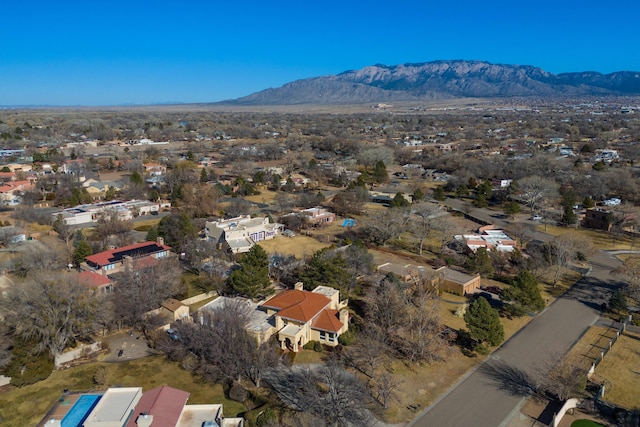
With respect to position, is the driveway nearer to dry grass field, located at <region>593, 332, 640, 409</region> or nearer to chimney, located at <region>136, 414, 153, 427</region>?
chimney, located at <region>136, 414, 153, 427</region>

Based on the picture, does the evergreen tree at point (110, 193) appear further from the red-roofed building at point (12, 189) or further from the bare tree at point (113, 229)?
the bare tree at point (113, 229)

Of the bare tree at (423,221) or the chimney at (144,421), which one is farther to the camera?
the bare tree at (423,221)

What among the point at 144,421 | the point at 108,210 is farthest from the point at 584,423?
the point at 108,210

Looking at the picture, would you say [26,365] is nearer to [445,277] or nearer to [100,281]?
[100,281]

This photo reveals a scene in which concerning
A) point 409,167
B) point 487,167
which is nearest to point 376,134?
point 409,167

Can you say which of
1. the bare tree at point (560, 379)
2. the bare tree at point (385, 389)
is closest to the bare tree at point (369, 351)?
the bare tree at point (385, 389)
